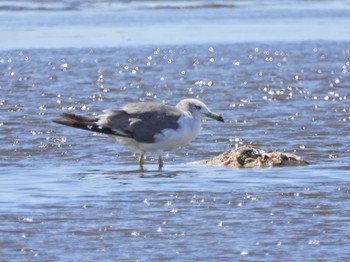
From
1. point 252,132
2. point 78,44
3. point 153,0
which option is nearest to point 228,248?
point 252,132

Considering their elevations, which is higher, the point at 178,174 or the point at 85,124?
the point at 85,124

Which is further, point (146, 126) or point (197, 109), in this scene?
point (197, 109)

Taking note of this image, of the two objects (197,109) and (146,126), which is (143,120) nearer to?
(146,126)

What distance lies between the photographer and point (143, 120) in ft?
37.2

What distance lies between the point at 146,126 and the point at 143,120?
8 centimetres

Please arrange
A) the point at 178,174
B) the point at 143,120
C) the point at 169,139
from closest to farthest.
A: the point at 178,174 → the point at 169,139 → the point at 143,120

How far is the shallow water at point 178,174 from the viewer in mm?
7855

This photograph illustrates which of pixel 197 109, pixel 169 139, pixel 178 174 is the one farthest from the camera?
pixel 197 109

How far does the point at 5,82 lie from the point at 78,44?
6568 mm

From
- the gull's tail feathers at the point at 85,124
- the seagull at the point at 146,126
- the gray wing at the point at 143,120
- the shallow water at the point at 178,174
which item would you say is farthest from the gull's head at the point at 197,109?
the gull's tail feathers at the point at 85,124

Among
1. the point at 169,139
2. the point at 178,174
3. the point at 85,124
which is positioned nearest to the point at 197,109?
the point at 169,139

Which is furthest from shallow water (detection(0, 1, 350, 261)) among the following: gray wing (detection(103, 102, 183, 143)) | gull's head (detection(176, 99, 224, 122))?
gull's head (detection(176, 99, 224, 122))

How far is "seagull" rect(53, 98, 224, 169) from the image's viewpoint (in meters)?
11.2

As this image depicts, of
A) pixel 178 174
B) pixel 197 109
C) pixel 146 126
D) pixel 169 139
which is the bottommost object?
pixel 178 174
